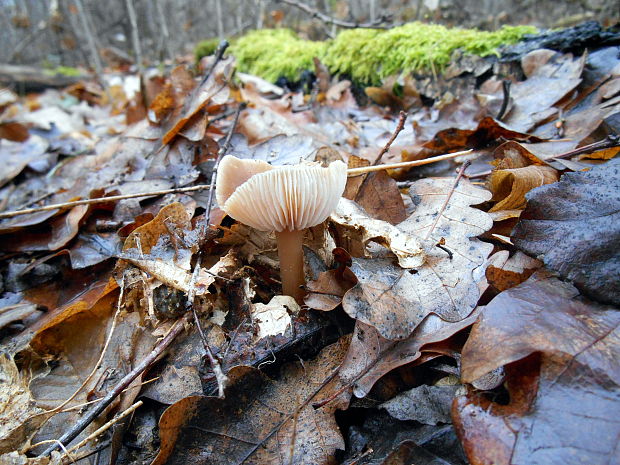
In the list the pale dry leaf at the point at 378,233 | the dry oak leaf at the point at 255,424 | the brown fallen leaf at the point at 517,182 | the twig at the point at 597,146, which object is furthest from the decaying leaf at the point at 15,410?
the twig at the point at 597,146

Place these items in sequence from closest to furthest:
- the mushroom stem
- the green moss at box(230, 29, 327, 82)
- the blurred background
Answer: the mushroom stem < the green moss at box(230, 29, 327, 82) < the blurred background

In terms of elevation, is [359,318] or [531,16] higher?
[531,16]

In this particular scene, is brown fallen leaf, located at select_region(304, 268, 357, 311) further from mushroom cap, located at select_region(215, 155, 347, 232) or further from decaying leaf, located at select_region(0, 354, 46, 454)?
decaying leaf, located at select_region(0, 354, 46, 454)

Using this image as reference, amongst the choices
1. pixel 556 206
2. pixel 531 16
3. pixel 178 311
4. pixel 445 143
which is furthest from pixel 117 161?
pixel 531 16

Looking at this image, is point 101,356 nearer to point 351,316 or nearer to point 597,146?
point 351,316

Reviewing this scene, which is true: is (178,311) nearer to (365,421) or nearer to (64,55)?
(365,421)

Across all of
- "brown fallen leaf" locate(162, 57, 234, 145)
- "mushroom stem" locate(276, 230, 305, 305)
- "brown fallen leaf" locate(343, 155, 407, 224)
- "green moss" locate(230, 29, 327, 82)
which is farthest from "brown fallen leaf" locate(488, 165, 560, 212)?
"green moss" locate(230, 29, 327, 82)
